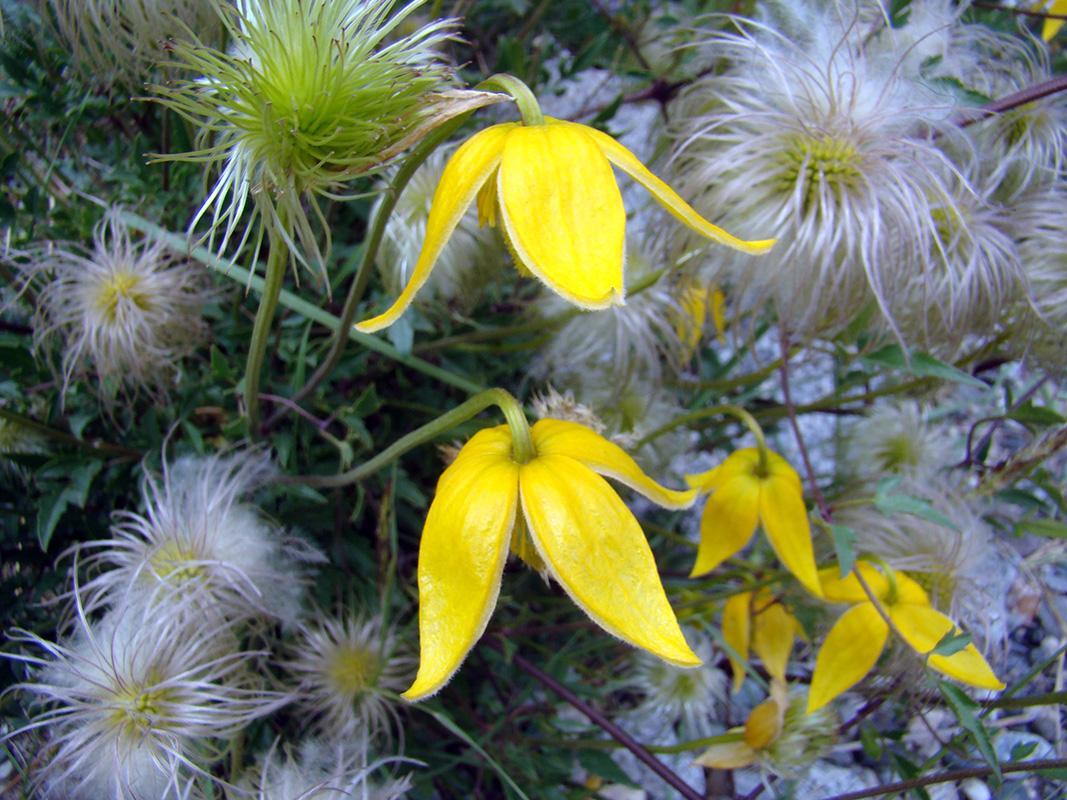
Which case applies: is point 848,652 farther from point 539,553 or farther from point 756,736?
point 539,553

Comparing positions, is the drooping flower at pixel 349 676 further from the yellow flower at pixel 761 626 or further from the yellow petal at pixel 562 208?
the yellow petal at pixel 562 208

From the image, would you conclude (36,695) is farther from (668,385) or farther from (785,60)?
(785,60)

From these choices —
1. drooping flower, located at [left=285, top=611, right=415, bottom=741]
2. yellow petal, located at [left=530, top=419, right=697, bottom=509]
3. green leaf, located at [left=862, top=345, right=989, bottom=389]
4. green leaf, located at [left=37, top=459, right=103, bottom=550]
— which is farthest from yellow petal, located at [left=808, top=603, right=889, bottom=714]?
green leaf, located at [left=37, top=459, right=103, bottom=550]

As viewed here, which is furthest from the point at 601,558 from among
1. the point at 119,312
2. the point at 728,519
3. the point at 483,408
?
the point at 119,312

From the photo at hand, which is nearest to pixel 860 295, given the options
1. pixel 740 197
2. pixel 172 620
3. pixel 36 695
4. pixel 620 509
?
pixel 740 197

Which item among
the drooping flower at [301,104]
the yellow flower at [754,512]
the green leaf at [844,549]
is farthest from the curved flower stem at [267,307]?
the green leaf at [844,549]

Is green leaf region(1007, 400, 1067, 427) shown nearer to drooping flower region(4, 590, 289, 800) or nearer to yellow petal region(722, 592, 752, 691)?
yellow petal region(722, 592, 752, 691)
